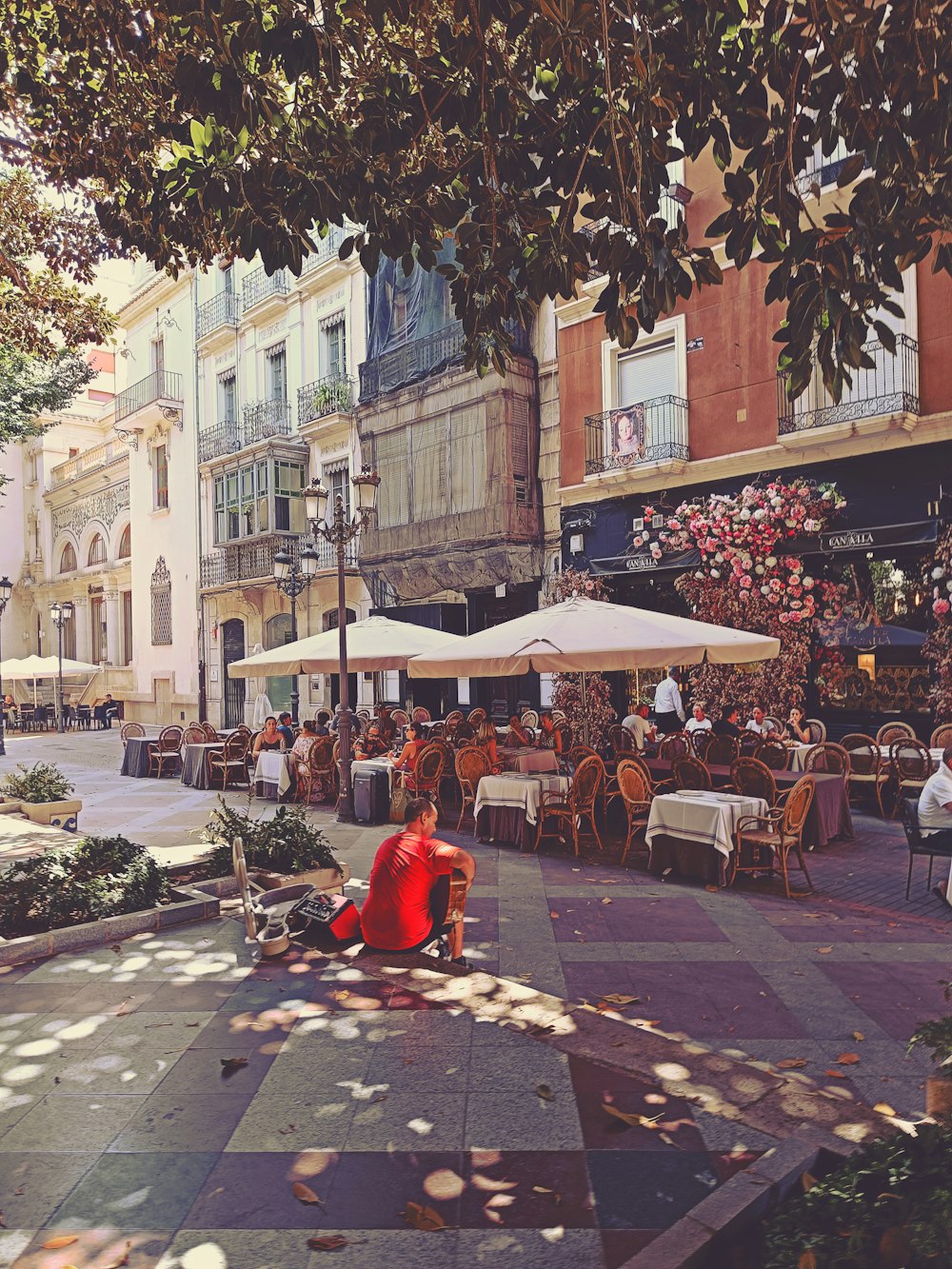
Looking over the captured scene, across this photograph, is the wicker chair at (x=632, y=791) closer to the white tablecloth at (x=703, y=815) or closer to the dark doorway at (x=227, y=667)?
the white tablecloth at (x=703, y=815)

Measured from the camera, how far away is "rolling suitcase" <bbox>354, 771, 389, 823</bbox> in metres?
11.4

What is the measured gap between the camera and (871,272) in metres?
4.79

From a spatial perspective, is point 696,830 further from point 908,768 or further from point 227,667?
point 227,667

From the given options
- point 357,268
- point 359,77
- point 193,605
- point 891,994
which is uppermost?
point 357,268

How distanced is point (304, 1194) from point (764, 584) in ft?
40.6

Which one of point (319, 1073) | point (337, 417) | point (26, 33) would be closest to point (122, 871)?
point (319, 1073)

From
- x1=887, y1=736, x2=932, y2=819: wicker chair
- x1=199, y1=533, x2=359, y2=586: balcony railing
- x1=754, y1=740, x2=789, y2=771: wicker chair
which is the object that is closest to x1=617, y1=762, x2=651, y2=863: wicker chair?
Answer: x1=754, y1=740, x2=789, y2=771: wicker chair

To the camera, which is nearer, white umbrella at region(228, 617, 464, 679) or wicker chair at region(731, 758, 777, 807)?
wicker chair at region(731, 758, 777, 807)

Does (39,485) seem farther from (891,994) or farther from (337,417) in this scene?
(891,994)

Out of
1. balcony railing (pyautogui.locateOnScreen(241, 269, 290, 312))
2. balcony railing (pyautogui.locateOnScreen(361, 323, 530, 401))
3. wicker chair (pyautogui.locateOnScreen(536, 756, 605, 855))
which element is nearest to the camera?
wicker chair (pyautogui.locateOnScreen(536, 756, 605, 855))

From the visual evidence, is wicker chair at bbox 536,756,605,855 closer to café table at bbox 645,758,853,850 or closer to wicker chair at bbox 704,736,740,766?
café table at bbox 645,758,853,850

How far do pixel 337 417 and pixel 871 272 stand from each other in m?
19.6

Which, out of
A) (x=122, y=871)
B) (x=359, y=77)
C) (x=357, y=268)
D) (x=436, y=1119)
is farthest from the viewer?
(x=357, y=268)

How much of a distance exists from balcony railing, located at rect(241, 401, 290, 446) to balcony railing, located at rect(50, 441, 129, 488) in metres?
10.3
